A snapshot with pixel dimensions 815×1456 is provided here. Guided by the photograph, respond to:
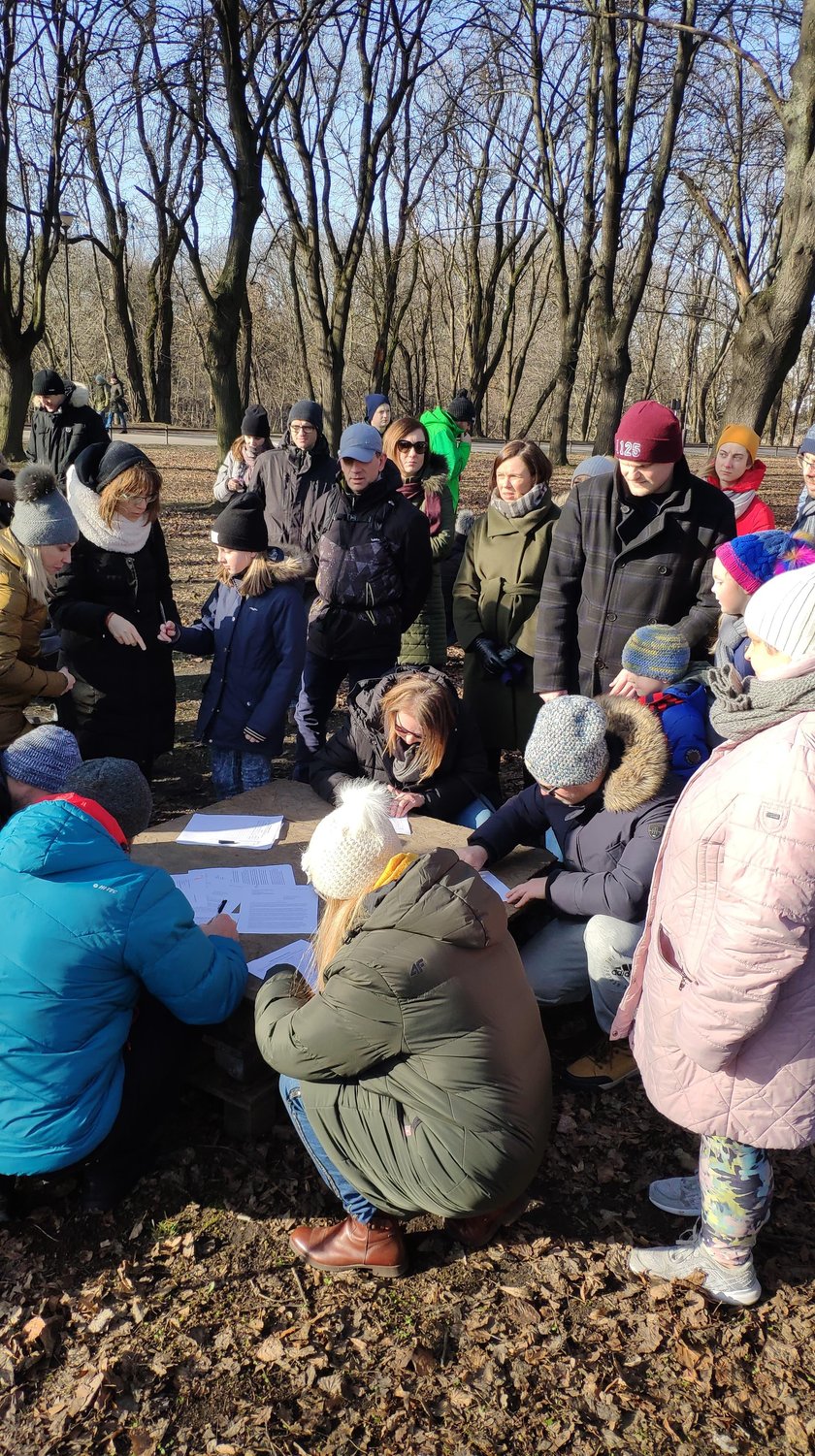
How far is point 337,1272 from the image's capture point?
2.60m

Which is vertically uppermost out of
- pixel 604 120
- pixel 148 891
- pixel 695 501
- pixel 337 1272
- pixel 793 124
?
pixel 604 120

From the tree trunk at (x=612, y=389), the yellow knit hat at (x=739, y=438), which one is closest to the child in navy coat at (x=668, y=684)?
the yellow knit hat at (x=739, y=438)

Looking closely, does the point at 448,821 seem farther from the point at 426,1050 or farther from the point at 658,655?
the point at 426,1050

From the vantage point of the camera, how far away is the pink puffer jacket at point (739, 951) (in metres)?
1.93

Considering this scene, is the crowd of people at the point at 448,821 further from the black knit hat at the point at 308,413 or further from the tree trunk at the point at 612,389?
the tree trunk at the point at 612,389

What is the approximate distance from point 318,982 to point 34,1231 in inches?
45.7

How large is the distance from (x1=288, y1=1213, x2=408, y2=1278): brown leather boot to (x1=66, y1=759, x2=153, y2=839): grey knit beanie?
1.21 meters

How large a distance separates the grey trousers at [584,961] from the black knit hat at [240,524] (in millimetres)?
2089

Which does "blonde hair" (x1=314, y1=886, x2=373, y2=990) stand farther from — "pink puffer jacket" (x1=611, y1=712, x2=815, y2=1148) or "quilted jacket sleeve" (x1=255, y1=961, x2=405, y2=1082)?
"pink puffer jacket" (x1=611, y1=712, x2=815, y2=1148)

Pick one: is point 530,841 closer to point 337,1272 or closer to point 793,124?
point 337,1272

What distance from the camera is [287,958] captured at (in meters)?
2.88

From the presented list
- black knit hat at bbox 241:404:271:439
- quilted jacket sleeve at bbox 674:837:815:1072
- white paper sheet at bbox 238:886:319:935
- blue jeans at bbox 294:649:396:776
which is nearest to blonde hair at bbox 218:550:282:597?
blue jeans at bbox 294:649:396:776

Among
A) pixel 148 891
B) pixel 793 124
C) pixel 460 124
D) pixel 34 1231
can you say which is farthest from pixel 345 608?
pixel 460 124

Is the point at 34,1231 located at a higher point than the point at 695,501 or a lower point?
lower
